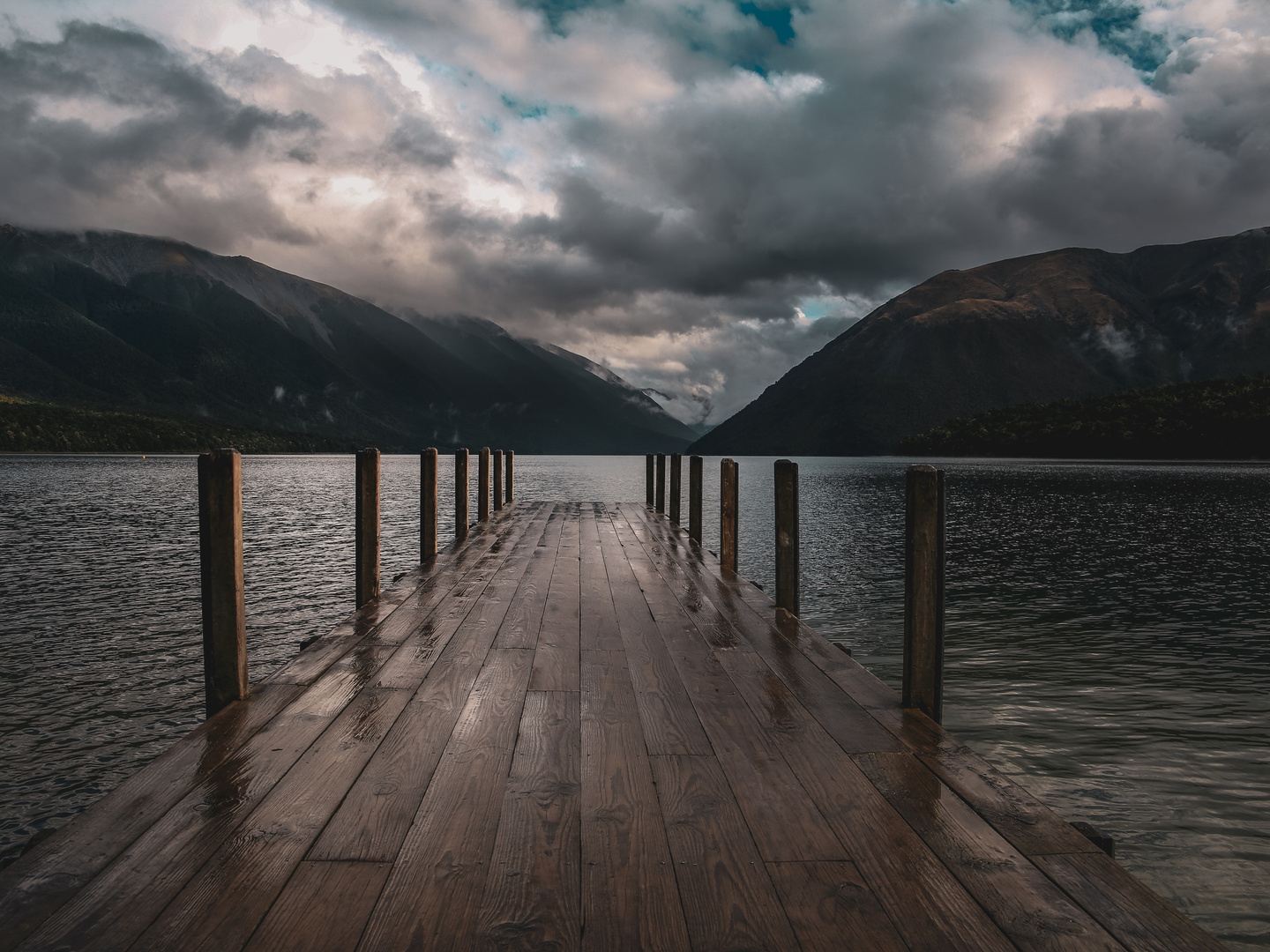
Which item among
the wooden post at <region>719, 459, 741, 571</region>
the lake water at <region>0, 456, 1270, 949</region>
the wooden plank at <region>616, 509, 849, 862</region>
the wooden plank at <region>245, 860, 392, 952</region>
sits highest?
the wooden post at <region>719, 459, 741, 571</region>

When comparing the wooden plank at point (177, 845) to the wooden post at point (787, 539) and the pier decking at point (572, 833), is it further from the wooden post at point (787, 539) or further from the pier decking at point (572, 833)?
the wooden post at point (787, 539)

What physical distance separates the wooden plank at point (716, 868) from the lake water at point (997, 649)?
2.59 m

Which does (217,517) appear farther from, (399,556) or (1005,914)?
(399,556)

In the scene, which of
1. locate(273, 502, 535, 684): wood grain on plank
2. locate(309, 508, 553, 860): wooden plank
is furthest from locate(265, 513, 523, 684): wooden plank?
locate(309, 508, 553, 860): wooden plank

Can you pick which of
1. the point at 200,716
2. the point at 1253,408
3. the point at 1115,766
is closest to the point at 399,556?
the point at 200,716

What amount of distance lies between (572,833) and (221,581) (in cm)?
248

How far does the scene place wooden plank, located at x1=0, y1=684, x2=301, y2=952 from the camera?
2.02 m

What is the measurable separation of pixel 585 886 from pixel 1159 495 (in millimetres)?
38307

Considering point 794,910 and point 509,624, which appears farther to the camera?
point 509,624

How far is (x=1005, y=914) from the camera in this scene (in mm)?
2018

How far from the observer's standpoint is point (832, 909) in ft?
6.69

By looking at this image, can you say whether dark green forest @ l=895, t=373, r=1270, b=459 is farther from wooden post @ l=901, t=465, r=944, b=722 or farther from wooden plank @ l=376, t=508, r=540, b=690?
wooden post @ l=901, t=465, r=944, b=722

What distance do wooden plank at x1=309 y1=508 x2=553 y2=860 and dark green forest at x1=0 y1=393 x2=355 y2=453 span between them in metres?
100

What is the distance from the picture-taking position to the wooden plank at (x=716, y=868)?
6.30ft
